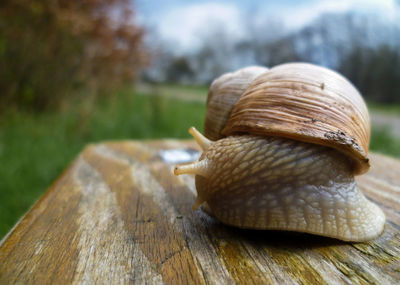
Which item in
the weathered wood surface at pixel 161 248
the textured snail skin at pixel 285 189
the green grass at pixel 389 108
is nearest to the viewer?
the weathered wood surface at pixel 161 248

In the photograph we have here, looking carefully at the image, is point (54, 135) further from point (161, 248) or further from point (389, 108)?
point (389, 108)

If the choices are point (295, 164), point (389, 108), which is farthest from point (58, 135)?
point (389, 108)

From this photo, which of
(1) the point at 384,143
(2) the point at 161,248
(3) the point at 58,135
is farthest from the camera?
(1) the point at 384,143

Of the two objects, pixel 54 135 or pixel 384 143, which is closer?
pixel 54 135

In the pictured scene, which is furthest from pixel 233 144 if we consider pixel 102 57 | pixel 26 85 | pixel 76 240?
pixel 102 57

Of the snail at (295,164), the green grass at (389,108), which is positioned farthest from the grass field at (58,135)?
the green grass at (389,108)

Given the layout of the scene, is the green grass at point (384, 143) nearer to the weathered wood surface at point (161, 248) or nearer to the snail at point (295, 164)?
the weathered wood surface at point (161, 248)

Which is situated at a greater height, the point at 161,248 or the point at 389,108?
the point at 161,248
